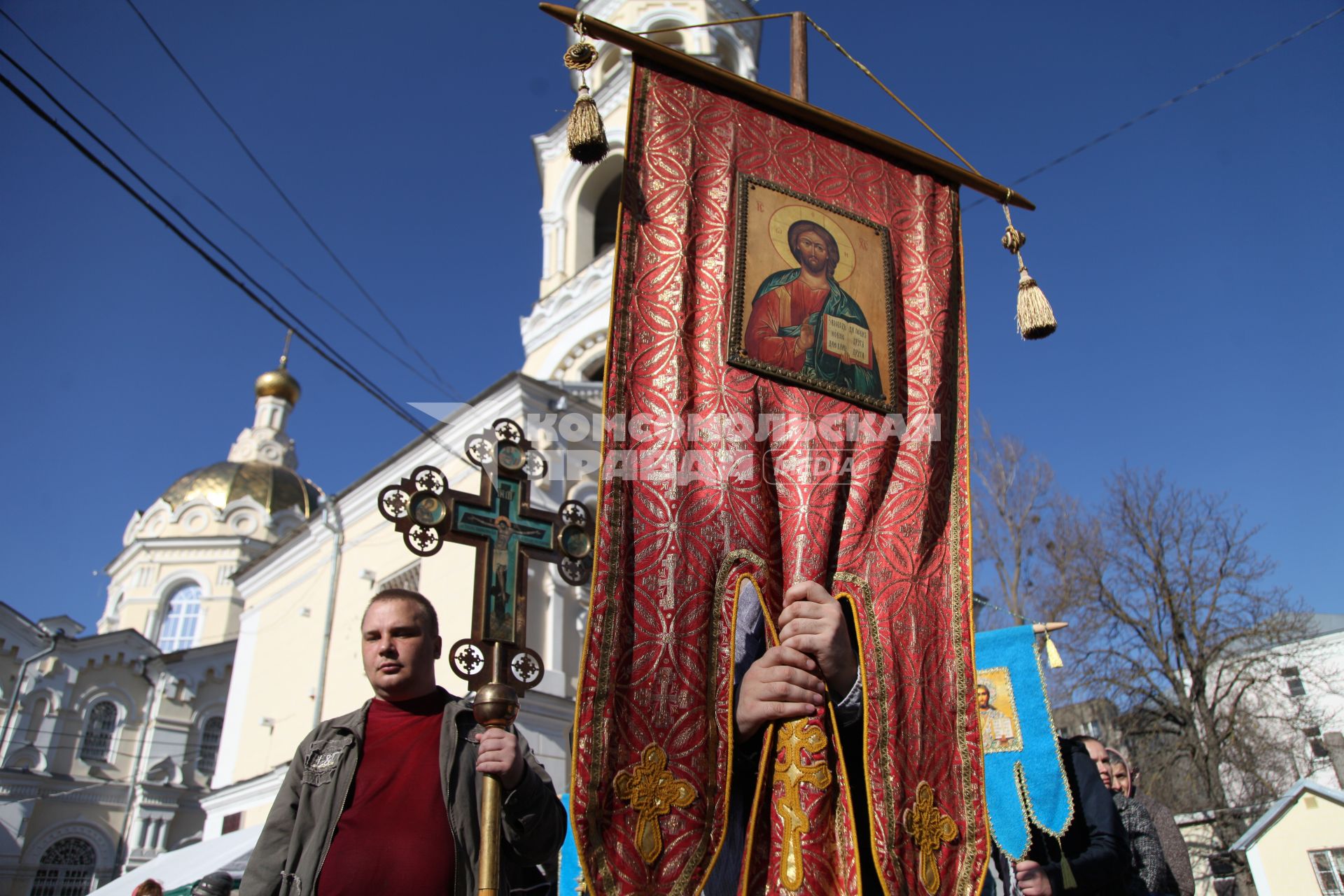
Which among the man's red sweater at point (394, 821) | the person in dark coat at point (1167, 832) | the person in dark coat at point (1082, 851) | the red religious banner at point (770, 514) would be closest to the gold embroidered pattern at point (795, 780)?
the red religious banner at point (770, 514)

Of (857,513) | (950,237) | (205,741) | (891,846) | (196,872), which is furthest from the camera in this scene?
(205,741)

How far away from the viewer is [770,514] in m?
2.87

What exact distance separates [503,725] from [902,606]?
1.21 m

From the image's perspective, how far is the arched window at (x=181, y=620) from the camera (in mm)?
28312

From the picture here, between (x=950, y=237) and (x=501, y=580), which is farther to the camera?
(x=501, y=580)

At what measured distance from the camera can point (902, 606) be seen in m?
2.88

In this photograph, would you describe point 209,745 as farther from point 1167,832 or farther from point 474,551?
point 1167,832

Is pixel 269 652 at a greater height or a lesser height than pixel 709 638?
greater

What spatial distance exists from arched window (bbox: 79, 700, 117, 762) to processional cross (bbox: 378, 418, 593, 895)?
22.2 m

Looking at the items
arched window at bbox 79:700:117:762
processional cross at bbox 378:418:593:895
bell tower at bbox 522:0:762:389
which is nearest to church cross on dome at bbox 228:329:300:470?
arched window at bbox 79:700:117:762

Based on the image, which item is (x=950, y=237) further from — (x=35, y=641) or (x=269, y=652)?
(x=35, y=641)

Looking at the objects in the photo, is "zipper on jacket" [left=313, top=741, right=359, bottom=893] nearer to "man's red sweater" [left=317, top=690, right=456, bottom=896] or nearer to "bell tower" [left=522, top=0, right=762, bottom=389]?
"man's red sweater" [left=317, top=690, right=456, bottom=896]

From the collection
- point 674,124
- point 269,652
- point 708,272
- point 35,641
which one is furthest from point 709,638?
point 35,641

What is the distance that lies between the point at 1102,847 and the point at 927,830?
5.51 feet
